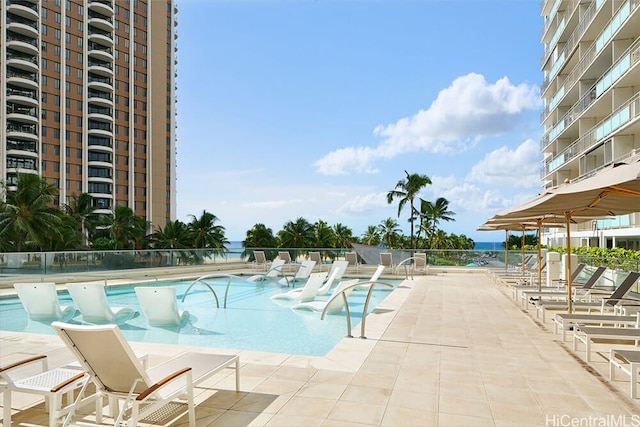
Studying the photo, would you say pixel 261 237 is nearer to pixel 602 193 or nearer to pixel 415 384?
pixel 602 193

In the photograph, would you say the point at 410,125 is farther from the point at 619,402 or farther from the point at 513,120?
the point at 619,402

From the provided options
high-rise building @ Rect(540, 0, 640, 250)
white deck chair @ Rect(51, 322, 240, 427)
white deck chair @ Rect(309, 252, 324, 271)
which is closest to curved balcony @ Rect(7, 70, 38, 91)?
white deck chair @ Rect(309, 252, 324, 271)

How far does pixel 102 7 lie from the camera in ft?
202

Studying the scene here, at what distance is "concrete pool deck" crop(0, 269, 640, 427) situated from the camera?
4.13 metres

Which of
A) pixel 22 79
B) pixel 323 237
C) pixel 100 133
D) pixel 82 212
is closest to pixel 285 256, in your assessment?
pixel 323 237

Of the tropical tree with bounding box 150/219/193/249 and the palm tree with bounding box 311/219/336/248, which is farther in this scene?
the palm tree with bounding box 311/219/336/248

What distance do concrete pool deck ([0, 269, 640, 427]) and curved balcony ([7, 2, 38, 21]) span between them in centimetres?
5826

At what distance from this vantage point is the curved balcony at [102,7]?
6109cm

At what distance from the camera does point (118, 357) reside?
3.60 meters

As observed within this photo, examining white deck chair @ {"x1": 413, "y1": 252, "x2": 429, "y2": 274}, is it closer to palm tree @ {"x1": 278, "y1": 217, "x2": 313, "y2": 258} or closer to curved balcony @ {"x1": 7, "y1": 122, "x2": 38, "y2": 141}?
palm tree @ {"x1": 278, "y1": 217, "x2": 313, "y2": 258}

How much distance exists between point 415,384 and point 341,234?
42527 millimetres

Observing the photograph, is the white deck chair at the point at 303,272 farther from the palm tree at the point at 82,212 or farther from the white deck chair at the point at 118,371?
the palm tree at the point at 82,212

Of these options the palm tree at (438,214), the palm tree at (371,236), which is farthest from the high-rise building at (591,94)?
the palm tree at (371,236)

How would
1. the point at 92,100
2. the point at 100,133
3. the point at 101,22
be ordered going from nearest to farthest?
1. the point at 92,100
2. the point at 100,133
3. the point at 101,22
